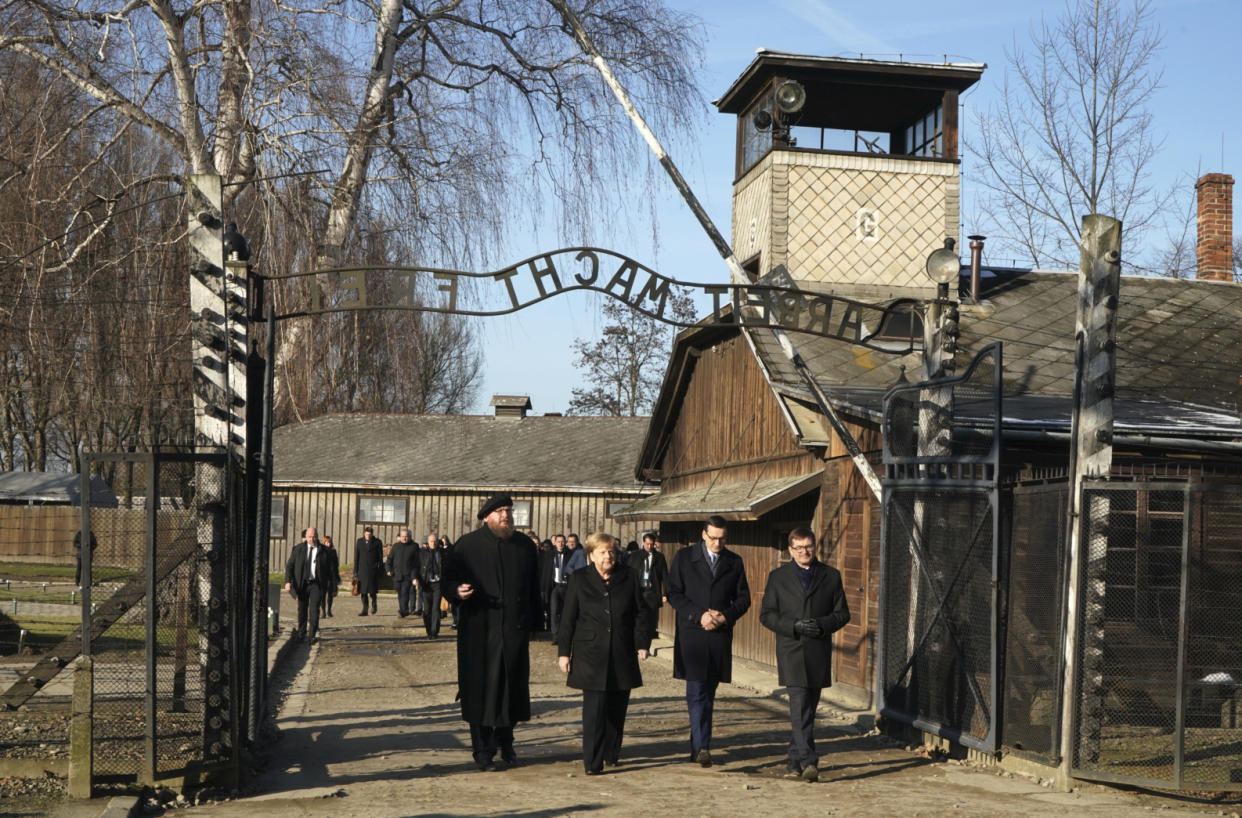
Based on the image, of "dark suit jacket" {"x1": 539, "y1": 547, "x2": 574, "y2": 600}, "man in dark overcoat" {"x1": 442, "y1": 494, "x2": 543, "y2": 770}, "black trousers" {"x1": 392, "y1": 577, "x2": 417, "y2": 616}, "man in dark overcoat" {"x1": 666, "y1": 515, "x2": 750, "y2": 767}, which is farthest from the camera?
"black trousers" {"x1": 392, "y1": 577, "x2": 417, "y2": 616}

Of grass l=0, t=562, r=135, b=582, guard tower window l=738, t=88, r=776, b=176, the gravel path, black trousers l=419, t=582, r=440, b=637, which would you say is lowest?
grass l=0, t=562, r=135, b=582

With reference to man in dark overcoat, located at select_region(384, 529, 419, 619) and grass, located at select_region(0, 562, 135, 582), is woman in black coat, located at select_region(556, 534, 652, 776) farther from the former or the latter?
grass, located at select_region(0, 562, 135, 582)

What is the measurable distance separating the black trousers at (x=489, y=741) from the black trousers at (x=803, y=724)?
216 centimetres

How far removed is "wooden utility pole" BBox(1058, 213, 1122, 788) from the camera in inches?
390

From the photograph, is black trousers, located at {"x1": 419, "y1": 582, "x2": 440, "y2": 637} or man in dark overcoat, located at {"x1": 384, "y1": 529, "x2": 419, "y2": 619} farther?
man in dark overcoat, located at {"x1": 384, "y1": 529, "x2": 419, "y2": 619}

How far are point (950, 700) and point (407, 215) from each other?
10.0m

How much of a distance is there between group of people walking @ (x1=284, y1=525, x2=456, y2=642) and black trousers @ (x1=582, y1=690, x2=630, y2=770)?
11.8 meters

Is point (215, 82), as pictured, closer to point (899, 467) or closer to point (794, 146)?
point (794, 146)

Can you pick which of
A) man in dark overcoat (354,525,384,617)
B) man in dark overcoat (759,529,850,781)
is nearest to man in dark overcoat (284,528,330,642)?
man in dark overcoat (354,525,384,617)

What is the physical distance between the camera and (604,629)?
10.8m

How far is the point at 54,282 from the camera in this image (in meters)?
16.3

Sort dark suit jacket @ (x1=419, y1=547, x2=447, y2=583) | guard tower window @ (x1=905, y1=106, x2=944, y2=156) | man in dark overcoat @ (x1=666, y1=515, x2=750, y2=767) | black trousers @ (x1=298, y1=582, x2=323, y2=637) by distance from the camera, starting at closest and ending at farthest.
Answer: man in dark overcoat @ (x1=666, y1=515, x2=750, y2=767)
guard tower window @ (x1=905, y1=106, x2=944, y2=156)
black trousers @ (x1=298, y1=582, x2=323, y2=637)
dark suit jacket @ (x1=419, y1=547, x2=447, y2=583)

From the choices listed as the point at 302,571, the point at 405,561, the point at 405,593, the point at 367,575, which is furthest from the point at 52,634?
the point at 367,575

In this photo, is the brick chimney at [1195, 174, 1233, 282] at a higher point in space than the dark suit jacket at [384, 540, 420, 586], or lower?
higher
